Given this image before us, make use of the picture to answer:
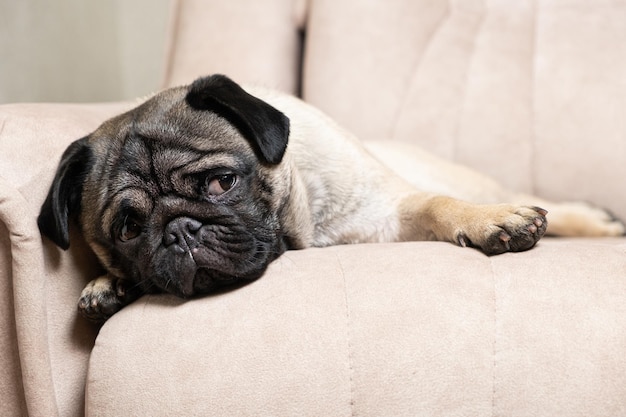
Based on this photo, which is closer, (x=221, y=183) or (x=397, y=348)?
(x=397, y=348)

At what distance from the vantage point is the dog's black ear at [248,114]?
5.79ft

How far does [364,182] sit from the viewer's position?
2158 millimetres

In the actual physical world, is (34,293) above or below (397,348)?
below

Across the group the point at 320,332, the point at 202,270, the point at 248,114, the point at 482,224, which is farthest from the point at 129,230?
the point at 482,224

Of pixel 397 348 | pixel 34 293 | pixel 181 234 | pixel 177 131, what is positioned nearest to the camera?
pixel 397 348

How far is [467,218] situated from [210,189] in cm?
68

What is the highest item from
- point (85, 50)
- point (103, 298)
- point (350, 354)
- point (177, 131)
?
point (177, 131)

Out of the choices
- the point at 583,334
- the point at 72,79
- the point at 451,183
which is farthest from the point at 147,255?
the point at 72,79

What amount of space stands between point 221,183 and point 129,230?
28cm

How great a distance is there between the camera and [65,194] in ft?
5.74

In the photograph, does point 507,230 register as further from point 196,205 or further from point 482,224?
point 196,205

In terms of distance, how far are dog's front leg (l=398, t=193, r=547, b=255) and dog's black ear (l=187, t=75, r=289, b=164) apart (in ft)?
1.61

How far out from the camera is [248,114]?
176 centimetres

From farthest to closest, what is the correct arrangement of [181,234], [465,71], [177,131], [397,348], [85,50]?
[85,50]
[465,71]
[177,131]
[181,234]
[397,348]
